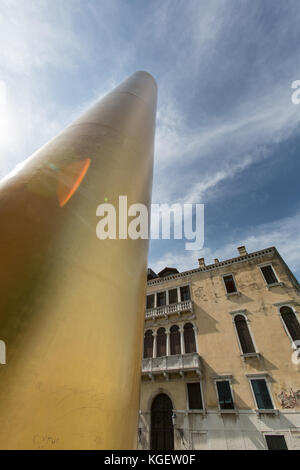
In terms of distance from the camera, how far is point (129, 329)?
98 centimetres

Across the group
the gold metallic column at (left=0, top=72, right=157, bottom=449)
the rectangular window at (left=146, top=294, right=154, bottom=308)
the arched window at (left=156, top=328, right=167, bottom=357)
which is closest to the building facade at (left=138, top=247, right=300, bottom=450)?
the arched window at (left=156, top=328, right=167, bottom=357)

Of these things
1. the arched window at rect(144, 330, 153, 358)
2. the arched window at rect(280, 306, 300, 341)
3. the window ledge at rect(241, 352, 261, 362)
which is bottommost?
the window ledge at rect(241, 352, 261, 362)

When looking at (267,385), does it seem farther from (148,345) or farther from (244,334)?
(148,345)

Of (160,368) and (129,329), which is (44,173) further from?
(160,368)

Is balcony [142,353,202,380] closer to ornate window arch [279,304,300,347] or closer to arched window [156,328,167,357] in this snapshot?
arched window [156,328,167,357]

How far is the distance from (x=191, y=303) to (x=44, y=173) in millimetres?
15450

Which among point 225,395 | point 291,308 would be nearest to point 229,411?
point 225,395

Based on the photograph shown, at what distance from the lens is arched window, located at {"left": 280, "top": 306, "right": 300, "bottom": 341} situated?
11.4 meters

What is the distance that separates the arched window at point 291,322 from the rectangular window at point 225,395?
4356 millimetres

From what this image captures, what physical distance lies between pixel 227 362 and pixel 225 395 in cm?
155

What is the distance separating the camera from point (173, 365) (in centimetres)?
1309

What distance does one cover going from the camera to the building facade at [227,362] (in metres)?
10.2

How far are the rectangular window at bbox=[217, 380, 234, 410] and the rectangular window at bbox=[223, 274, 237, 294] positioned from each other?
5.36 m

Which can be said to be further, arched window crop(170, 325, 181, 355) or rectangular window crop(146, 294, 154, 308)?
rectangular window crop(146, 294, 154, 308)
